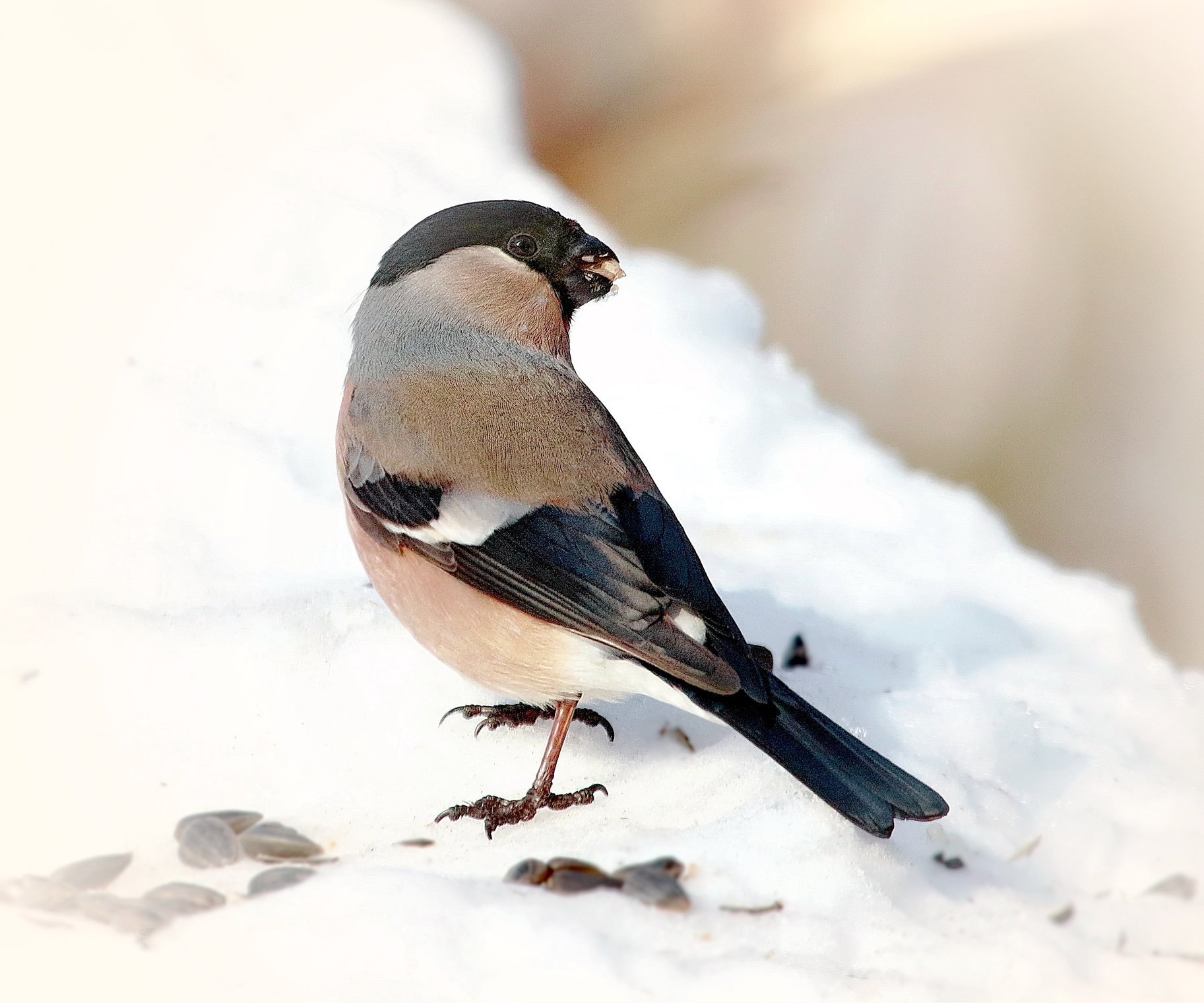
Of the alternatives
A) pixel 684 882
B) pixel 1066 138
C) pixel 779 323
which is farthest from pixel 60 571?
pixel 1066 138

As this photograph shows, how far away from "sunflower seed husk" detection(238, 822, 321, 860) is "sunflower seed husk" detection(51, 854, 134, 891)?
0.87 ft

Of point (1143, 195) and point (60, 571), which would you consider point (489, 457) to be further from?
point (1143, 195)

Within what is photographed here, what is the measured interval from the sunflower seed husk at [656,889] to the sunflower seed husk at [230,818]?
3.10 ft

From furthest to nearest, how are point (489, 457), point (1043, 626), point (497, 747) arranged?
point (1043, 626)
point (497, 747)
point (489, 457)

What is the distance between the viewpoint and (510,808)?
9.91ft

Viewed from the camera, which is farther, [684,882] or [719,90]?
[719,90]

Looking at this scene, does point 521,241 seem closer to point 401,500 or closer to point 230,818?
point 401,500

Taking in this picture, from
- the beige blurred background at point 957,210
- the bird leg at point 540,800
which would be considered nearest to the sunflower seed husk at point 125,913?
the bird leg at point 540,800

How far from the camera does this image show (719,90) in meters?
6.62

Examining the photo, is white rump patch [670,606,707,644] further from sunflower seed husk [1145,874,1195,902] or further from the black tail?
sunflower seed husk [1145,874,1195,902]

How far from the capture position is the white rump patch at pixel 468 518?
2959 mm

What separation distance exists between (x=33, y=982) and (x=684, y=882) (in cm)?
127

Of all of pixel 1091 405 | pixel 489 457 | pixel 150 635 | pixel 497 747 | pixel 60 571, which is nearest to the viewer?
pixel 489 457

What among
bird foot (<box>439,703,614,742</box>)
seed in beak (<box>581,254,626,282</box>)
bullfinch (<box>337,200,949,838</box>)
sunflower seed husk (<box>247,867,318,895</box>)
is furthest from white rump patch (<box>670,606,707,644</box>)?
seed in beak (<box>581,254,626,282</box>)
